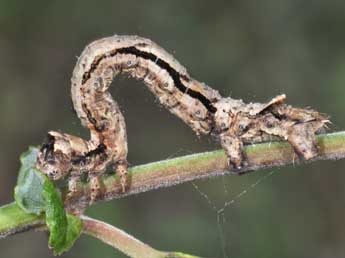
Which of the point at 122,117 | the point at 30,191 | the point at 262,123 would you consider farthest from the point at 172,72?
the point at 30,191

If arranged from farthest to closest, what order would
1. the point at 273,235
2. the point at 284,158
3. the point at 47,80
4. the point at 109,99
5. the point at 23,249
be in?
the point at 47,80 → the point at 23,249 → the point at 273,235 → the point at 109,99 → the point at 284,158

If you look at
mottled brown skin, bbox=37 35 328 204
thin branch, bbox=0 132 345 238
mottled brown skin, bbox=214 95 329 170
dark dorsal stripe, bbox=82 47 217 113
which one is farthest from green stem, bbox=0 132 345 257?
dark dorsal stripe, bbox=82 47 217 113

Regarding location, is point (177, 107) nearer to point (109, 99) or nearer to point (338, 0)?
point (109, 99)

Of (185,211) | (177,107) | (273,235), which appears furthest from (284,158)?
(185,211)

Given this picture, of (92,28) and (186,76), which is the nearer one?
(186,76)

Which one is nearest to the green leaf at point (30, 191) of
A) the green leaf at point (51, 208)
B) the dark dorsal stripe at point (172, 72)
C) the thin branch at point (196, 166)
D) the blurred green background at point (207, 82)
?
the green leaf at point (51, 208)

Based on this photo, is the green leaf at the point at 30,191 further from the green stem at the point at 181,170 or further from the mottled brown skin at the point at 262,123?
the mottled brown skin at the point at 262,123
